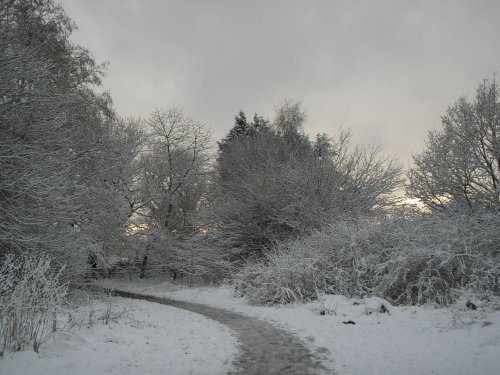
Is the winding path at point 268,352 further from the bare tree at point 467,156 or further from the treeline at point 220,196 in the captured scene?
the bare tree at point 467,156

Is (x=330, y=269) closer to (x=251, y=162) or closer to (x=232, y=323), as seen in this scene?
(x=232, y=323)

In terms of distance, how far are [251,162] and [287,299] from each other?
44.5 feet

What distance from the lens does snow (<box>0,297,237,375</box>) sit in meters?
5.50

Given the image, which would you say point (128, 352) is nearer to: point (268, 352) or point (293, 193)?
point (268, 352)

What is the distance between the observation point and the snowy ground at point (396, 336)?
5.44m

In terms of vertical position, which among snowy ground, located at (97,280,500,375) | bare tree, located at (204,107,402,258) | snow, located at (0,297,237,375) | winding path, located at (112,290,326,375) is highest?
bare tree, located at (204,107,402,258)

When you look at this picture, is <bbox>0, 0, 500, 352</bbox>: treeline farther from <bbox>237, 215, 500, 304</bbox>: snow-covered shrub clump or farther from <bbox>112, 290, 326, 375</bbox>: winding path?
<bbox>112, 290, 326, 375</bbox>: winding path

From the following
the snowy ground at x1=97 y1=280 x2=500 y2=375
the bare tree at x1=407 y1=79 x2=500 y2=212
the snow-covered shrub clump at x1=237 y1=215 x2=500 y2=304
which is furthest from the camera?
the bare tree at x1=407 y1=79 x2=500 y2=212

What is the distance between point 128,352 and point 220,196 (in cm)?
1898

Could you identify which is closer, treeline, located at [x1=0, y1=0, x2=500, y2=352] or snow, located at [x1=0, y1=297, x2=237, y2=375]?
snow, located at [x1=0, y1=297, x2=237, y2=375]

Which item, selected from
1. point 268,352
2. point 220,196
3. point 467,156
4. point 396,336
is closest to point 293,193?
point 220,196

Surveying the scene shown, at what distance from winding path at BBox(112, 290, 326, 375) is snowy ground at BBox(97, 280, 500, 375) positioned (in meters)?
0.32

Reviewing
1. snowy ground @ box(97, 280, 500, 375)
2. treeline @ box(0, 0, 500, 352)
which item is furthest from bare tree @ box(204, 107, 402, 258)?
snowy ground @ box(97, 280, 500, 375)

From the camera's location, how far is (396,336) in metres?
7.25
